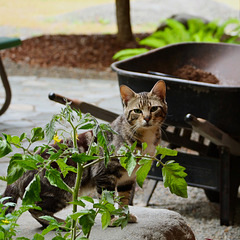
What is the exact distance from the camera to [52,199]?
99.6 inches

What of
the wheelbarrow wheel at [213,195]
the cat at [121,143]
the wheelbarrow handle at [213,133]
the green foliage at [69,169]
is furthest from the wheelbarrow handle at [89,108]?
Result: the green foliage at [69,169]

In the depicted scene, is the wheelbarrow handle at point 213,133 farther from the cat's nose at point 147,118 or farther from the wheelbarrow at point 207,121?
the cat's nose at point 147,118

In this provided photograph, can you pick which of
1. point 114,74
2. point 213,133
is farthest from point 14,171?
point 114,74

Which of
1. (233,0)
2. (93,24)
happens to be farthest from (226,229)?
(233,0)

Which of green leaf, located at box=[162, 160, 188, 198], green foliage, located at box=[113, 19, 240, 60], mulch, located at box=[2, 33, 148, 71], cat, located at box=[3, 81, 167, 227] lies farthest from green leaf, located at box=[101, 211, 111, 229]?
mulch, located at box=[2, 33, 148, 71]

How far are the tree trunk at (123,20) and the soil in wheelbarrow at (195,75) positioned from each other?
3.85 m

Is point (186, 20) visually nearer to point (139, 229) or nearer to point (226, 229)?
point (226, 229)

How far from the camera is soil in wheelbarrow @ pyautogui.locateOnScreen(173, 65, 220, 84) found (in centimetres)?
427

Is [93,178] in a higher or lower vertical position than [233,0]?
higher

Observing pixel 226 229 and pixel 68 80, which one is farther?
pixel 68 80

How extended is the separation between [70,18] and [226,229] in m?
10.7

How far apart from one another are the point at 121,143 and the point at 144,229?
0.53 meters

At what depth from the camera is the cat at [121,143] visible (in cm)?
253

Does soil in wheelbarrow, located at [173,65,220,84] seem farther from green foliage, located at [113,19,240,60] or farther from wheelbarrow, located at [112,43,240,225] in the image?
green foliage, located at [113,19,240,60]
